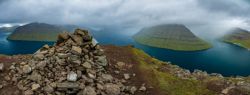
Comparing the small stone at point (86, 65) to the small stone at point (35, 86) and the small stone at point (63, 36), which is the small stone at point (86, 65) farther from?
the small stone at point (35, 86)

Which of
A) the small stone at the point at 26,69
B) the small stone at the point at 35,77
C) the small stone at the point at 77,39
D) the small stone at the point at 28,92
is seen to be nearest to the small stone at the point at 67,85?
the small stone at the point at 35,77

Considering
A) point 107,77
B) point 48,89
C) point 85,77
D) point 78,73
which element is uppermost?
point 78,73

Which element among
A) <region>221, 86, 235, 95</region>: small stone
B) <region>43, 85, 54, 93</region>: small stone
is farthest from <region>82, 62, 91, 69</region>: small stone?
<region>221, 86, 235, 95</region>: small stone

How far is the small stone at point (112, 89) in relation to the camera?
38.9 metres

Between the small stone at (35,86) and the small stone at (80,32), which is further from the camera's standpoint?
the small stone at (80,32)

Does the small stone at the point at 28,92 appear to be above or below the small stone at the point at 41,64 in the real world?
below

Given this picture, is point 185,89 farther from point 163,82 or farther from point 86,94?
point 86,94

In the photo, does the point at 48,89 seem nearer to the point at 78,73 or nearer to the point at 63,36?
the point at 78,73

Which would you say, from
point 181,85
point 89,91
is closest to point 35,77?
point 89,91

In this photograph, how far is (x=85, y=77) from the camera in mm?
39656

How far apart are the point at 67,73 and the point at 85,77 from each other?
2.11 m

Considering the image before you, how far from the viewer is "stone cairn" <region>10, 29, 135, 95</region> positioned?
37812mm

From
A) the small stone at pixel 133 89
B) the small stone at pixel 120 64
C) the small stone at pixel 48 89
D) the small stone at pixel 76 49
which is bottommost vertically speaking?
the small stone at pixel 133 89

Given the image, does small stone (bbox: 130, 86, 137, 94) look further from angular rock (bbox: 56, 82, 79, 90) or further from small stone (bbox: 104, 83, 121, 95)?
angular rock (bbox: 56, 82, 79, 90)
